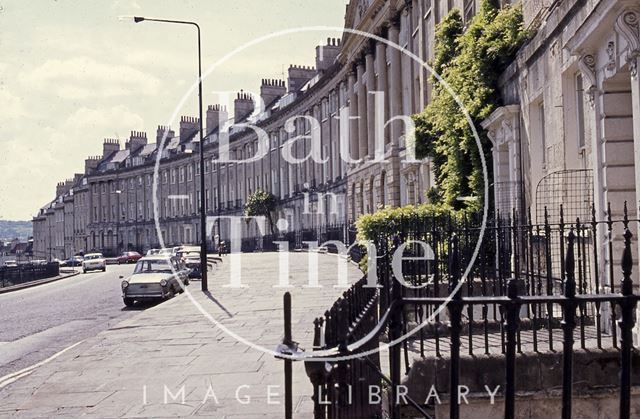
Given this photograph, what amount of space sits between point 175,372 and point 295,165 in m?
54.3

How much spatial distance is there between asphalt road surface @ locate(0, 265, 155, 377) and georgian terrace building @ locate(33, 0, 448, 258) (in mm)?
9002

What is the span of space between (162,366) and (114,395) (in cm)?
161

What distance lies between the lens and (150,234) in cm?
9400

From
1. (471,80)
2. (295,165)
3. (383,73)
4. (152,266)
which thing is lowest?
→ (152,266)

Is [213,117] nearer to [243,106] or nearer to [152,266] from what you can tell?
[243,106]

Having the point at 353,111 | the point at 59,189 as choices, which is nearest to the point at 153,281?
the point at 353,111

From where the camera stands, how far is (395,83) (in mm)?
35500

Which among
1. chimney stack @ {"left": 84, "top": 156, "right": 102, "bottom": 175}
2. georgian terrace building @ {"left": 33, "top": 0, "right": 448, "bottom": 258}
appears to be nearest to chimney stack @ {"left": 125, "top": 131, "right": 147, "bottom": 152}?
georgian terrace building @ {"left": 33, "top": 0, "right": 448, "bottom": 258}

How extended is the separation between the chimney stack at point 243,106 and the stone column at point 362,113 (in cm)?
3839

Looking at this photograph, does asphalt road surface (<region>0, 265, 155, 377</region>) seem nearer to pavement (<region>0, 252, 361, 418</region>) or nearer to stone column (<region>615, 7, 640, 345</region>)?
pavement (<region>0, 252, 361, 418</region>)

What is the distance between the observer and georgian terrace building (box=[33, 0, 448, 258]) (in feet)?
116

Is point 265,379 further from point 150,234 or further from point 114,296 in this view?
point 150,234

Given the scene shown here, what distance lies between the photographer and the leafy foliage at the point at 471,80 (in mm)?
15039

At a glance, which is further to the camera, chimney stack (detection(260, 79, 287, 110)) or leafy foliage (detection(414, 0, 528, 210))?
chimney stack (detection(260, 79, 287, 110))
